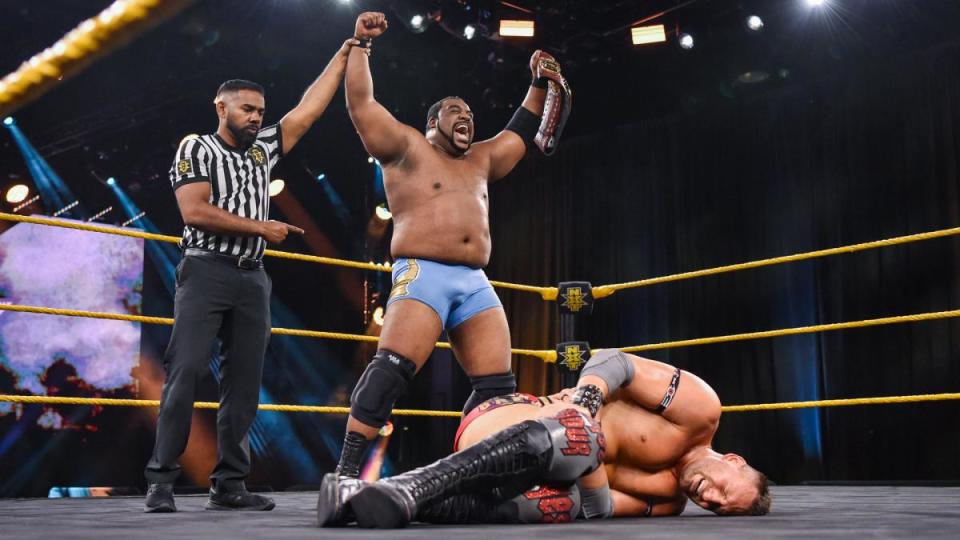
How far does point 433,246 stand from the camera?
2584 millimetres

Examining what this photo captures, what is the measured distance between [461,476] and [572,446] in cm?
24

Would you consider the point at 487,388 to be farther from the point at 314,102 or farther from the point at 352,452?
the point at 314,102

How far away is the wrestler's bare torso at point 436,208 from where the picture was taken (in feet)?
8.52

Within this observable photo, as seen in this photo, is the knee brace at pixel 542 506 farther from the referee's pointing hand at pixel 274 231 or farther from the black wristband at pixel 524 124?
the black wristband at pixel 524 124

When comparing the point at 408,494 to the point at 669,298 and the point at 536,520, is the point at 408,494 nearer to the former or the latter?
the point at 536,520

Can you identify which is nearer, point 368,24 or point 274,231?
point 274,231

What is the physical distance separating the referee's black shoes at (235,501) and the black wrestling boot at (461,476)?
3.10 ft

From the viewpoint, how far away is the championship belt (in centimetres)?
296

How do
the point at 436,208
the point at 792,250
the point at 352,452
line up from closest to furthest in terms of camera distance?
1. the point at 352,452
2. the point at 436,208
3. the point at 792,250

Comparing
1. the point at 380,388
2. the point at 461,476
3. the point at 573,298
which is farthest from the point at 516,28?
the point at 461,476

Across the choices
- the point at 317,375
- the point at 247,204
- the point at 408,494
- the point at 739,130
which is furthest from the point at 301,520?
the point at 317,375

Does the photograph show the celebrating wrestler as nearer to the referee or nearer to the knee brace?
the referee

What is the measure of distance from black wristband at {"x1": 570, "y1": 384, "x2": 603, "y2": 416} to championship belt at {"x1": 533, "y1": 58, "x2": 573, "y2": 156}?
1.09 m

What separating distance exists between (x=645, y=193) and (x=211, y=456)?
412cm
